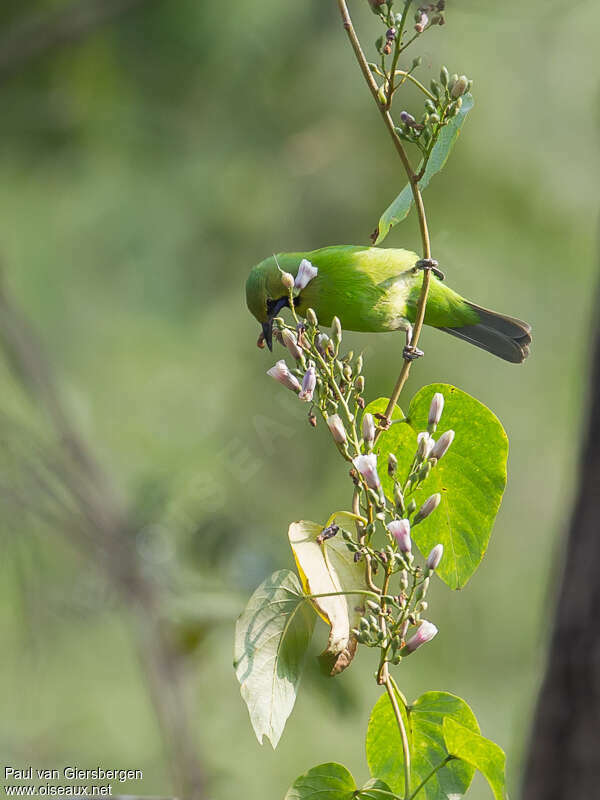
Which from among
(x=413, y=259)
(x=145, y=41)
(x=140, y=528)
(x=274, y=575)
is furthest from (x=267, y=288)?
(x=145, y=41)

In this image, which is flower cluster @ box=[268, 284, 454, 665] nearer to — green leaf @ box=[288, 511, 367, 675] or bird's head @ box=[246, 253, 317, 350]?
green leaf @ box=[288, 511, 367, 675]

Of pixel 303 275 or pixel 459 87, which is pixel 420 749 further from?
pixel 459 87

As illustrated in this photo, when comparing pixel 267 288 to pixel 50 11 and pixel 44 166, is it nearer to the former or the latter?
pixel 50 11

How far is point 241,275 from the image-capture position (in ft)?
15.2

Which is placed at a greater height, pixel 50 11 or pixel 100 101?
pixel 50 11

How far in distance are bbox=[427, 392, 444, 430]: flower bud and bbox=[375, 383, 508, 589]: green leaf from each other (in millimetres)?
16

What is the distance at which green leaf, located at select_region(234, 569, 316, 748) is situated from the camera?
2.38 ft

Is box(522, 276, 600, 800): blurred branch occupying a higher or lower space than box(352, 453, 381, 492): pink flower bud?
lower

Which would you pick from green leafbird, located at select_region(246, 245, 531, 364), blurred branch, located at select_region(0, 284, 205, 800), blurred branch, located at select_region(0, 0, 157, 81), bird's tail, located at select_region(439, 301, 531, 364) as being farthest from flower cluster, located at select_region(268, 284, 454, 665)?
blurred branch, located at select_region(0, 0, 157, 81)

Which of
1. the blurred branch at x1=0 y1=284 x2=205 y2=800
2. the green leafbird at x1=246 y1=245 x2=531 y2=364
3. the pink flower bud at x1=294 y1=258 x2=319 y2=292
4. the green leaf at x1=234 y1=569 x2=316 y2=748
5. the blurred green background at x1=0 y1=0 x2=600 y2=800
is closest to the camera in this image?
the green leaf at x1=234 y1=569 x2=316 y2=748

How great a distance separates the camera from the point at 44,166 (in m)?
4.52

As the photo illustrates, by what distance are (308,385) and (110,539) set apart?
1.20 metres

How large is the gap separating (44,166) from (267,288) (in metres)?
3.62

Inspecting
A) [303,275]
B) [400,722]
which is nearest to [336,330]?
[303,275]
